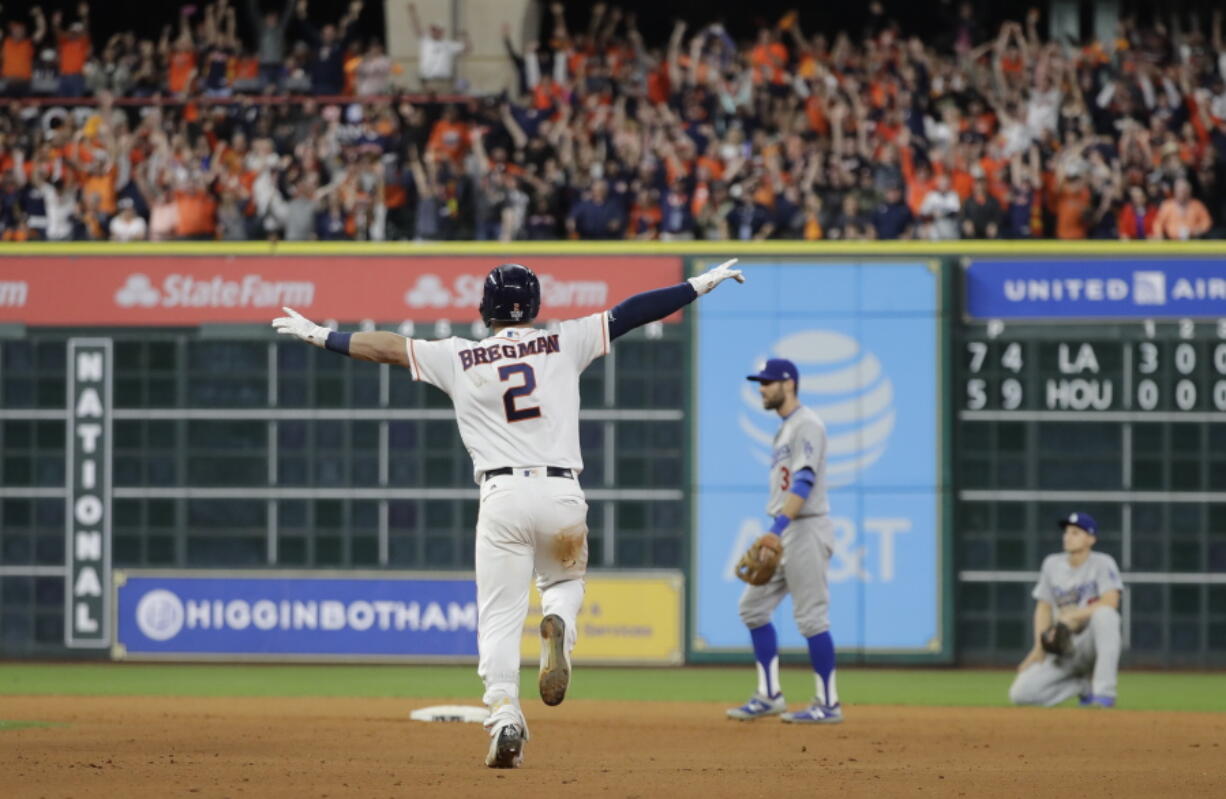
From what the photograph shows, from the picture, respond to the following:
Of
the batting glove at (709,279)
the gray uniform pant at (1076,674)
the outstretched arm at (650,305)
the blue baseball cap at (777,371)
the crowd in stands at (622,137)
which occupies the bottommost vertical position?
the gray uniform pant at (1076,674)

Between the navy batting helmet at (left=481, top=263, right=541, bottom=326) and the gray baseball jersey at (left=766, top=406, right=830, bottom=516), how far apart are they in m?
3.30

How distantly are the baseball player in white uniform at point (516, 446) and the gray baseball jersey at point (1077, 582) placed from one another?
601cm

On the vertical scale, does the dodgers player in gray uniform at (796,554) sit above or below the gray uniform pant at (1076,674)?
Answer: above

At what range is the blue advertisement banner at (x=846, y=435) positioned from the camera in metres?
17.2

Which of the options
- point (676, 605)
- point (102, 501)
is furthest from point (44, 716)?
point (676, 605)

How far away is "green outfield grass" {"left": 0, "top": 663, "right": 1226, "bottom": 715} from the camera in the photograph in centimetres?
1488

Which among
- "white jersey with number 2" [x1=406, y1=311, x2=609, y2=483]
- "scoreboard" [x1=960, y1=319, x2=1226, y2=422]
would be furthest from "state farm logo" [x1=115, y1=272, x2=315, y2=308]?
"white jersey with number 2" [x1=406, y1=311, x2=609, y2=483]

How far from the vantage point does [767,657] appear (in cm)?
1207

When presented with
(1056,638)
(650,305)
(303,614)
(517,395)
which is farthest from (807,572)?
(303,614)

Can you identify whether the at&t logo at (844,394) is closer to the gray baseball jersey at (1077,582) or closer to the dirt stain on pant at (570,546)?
the gray baseball jersey at (1077,582)

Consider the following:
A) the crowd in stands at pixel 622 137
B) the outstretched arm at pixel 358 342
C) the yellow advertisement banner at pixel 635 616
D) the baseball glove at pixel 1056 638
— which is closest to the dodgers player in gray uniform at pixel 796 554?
the baseball glove at pixel 1056 638

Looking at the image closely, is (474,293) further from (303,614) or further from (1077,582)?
(1077,582)

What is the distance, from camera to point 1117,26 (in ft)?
73.0

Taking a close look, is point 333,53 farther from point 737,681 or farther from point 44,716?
point 44,716
